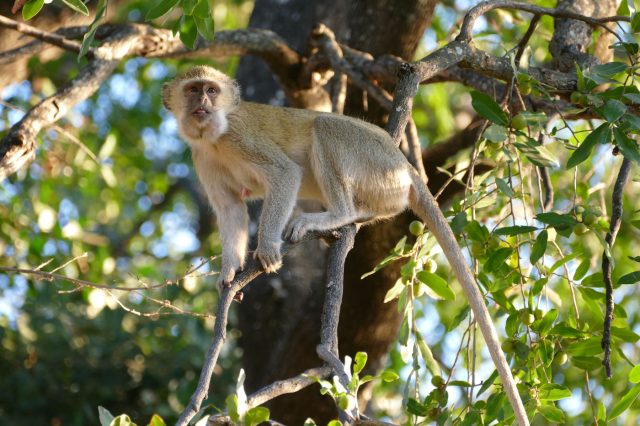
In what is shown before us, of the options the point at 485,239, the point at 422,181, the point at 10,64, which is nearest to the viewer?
the point at 485,239

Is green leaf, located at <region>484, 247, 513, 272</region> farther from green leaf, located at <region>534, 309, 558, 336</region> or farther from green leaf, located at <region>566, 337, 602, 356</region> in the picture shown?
green leaf, located at <region>566, 337, 602, 356</region>

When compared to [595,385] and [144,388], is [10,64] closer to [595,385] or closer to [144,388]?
[144,388]

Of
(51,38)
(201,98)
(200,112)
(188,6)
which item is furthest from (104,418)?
(51,38)

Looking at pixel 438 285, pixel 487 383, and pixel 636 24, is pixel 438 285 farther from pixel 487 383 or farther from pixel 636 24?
pixel 636 24

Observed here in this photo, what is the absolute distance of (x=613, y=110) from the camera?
3879 mm

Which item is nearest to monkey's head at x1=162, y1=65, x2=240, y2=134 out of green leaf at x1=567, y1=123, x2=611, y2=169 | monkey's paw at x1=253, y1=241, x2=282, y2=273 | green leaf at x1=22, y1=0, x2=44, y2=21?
monkey's paw at x1=253, y1=241, x2=282, y2=273

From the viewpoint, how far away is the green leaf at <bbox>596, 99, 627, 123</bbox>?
12.6 feet

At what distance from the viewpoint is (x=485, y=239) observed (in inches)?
173

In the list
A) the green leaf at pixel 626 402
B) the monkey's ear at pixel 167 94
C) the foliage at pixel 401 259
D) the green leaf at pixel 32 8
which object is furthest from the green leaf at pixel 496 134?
the monkey's ear at pixel 167 94

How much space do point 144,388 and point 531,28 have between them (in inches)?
206

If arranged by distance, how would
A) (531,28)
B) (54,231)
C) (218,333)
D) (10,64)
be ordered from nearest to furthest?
(218,333), (531,28), (10,64), (54,231)

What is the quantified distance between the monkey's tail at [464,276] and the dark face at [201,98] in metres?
1.39

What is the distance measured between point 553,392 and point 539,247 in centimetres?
69

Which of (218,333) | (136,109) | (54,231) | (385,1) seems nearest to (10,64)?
(54,231)
